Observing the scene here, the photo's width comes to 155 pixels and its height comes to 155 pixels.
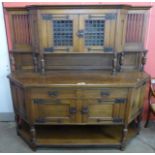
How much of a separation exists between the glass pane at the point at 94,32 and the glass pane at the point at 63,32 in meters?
0.17

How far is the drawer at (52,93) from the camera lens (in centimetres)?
175

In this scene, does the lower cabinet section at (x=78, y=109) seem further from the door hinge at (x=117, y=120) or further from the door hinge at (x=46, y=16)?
the door hinge at (x=46, y=16)

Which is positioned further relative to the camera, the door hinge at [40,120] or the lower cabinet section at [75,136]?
the lower cabinet section at [75,136]

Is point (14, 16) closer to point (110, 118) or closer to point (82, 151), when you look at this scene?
point (110, 118)

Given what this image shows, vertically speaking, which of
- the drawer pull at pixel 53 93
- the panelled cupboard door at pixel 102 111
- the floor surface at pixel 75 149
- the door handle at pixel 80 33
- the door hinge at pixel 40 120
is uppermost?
the door handle at pixel 80 33

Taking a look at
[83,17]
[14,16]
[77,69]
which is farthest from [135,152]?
[14,16]

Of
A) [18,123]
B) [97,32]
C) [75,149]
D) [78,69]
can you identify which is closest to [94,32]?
[97,32]

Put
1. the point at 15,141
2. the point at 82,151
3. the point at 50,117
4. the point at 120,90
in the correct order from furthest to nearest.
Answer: the point at 15,141 → the point at 82,151 → the point at 50,117 → the point at 120,90

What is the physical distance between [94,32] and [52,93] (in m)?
0.76

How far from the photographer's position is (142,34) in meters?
1.98

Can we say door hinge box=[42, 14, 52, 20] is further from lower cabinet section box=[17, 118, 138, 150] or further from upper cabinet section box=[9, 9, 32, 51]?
lower cabinet section box=[17, 118, 138, 150]

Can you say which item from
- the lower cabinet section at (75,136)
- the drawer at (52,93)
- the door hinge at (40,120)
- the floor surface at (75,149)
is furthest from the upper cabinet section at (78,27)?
the floor surface at (75,149)

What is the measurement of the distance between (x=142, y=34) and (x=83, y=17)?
700 millimetres

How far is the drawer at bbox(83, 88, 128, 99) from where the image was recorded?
69.1 inches
